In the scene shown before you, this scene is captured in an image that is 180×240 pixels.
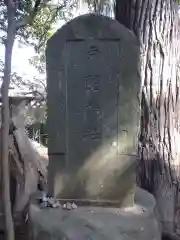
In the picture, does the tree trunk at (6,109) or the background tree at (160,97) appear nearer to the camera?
the tree trunk at (6,109)

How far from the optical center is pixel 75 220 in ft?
8.04

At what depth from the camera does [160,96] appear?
349 cm

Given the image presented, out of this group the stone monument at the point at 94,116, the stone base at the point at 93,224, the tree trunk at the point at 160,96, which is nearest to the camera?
the stone base at the point at 93,224

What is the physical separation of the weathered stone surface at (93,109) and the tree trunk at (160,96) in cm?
87

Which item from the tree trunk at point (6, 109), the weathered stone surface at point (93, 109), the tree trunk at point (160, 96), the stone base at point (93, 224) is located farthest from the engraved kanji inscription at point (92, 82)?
the tree trunk at point (160, 96)

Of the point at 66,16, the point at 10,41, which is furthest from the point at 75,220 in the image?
the point at 66,16

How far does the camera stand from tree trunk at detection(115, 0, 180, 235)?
11.4 ft

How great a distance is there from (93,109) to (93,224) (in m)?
0.73

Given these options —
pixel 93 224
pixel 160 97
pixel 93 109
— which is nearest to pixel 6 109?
pixel 93 109

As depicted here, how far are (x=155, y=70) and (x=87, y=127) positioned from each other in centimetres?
111

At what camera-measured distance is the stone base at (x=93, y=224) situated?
7.86 feet

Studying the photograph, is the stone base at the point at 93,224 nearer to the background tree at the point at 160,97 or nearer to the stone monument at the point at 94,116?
the stone monument at the point at 94,116

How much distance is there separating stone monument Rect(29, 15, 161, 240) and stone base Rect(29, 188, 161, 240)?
0.05 feet

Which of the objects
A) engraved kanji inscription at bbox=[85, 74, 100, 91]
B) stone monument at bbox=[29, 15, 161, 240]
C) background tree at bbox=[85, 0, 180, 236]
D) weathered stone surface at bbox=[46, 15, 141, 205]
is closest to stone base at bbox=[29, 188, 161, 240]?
stone monument at bbox=[29, 15, 161, 240]
